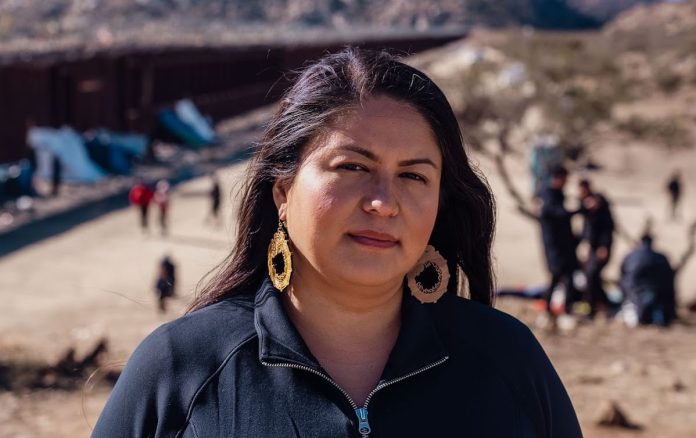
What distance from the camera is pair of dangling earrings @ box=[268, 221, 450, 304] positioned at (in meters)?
2.12

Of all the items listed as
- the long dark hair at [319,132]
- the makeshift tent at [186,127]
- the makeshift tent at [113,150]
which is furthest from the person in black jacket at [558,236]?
the makeshift tent at [186,127]

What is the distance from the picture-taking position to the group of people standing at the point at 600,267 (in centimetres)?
1007

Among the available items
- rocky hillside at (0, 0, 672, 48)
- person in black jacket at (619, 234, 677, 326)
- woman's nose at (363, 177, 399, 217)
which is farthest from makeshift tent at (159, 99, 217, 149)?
rocky hillside at (0, 0, 672, 48)

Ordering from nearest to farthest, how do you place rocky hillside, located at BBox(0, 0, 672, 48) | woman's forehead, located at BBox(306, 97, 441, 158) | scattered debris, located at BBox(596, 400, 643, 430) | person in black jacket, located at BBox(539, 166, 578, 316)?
1. woman's forehead, located at BBox(306, 97, 441, 158)
2. scattered debris, located at BBox(596, 400, 643, 430)
3. person in black jacket, located at BBox(539, 166, 578, 316)
4. rocky hillside, located at BBox(0, 0, 672, 48)

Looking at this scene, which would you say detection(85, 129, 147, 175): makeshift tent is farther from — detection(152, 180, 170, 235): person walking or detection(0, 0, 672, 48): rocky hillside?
detection(0, 0, 672, 48): rocky hillside

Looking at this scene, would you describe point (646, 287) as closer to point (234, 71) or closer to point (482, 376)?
point (482, 376)

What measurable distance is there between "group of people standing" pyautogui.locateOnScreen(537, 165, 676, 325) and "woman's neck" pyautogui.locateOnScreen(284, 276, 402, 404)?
7.87m

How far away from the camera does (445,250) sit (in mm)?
2354

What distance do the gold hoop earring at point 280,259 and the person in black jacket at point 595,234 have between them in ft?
27.6

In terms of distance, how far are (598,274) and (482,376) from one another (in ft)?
29.9

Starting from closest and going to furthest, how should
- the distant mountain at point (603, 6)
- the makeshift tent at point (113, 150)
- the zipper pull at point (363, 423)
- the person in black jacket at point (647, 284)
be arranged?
the zipper pull at point (363, 423)
the person in black jacket at point (647, 284)
the makeshift tent at point (113, 150)
the distant mountain at point (603, 6)

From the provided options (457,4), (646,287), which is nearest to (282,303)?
(646,287)

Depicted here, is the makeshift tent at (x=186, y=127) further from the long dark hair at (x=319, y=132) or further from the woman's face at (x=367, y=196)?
the woman's face at (x=367, y=196)

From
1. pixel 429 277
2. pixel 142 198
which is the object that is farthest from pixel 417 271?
pixel 142 198
